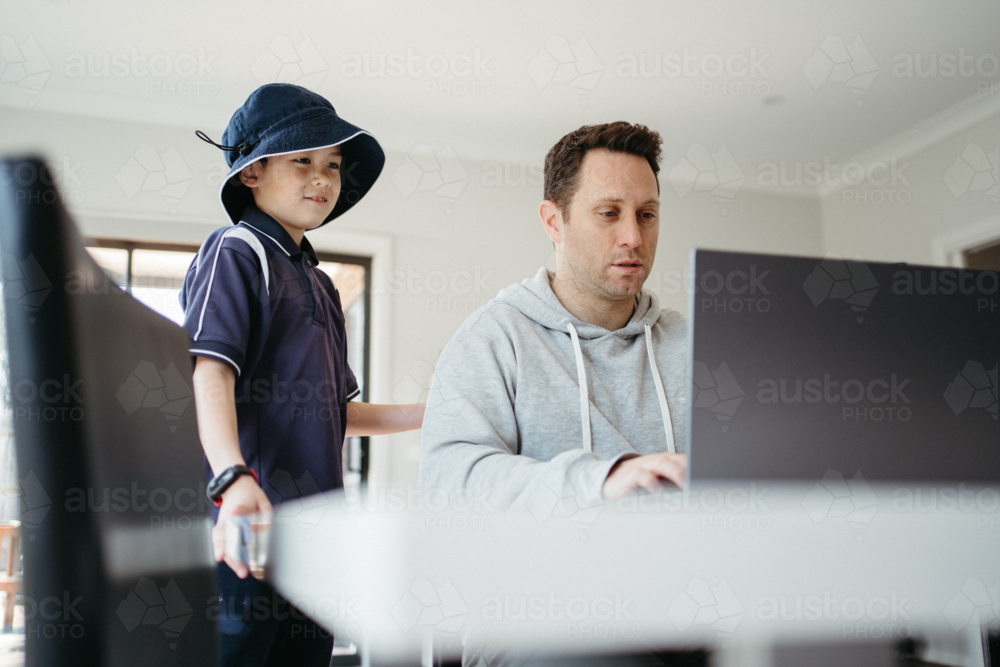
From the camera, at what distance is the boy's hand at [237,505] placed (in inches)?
37.6

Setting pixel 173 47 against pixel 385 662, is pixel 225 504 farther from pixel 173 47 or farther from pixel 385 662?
pixel 173 47

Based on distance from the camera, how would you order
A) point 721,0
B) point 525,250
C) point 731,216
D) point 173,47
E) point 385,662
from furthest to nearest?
1. point 731,216
2. point 525,250
3. point 173,47
4. point 721,0
5. point 385,662

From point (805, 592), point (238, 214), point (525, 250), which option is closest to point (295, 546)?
point (805, 592)

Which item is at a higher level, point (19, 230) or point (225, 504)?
point (19, 230)

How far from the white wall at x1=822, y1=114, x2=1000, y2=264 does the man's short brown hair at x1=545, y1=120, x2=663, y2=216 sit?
3282mm

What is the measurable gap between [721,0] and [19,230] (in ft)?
10.4

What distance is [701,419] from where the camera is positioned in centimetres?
54

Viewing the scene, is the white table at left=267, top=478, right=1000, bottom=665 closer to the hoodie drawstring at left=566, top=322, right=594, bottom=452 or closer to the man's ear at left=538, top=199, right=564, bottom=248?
the hoodie drawstring at left=566, top=322, right=594, bottom=452

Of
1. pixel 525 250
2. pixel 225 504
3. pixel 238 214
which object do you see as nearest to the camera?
pixel 225 504

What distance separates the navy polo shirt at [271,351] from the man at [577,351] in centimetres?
26

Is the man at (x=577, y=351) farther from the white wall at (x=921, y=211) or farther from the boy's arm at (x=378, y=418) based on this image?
the white wall at (x=921, y=211)

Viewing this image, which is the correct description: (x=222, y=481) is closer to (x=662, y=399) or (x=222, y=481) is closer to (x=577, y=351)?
(x=577, y=351)

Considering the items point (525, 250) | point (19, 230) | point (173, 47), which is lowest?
point (19, 230)

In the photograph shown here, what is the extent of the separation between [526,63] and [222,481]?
2.89 meters
